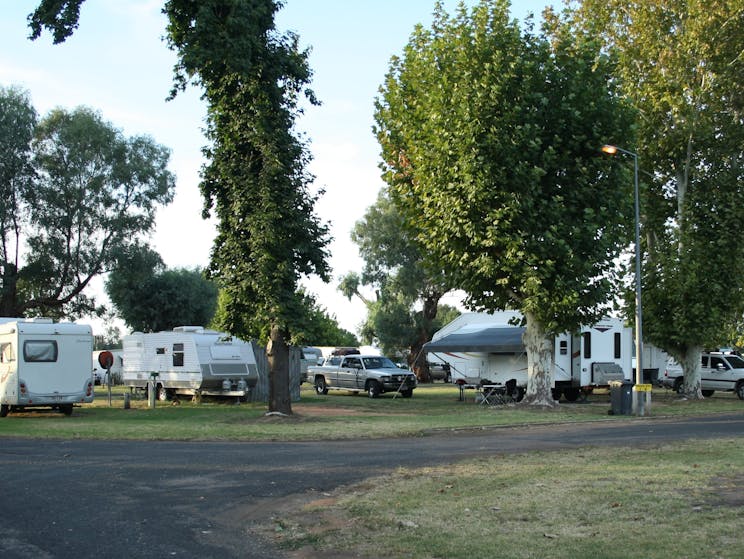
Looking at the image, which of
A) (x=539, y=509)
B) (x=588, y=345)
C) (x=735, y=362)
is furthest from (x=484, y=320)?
(x=539, y=509)

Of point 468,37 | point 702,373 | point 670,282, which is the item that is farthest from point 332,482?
point 702,373

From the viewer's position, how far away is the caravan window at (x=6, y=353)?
82.4 feet

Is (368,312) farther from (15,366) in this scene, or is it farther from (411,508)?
(411,508)

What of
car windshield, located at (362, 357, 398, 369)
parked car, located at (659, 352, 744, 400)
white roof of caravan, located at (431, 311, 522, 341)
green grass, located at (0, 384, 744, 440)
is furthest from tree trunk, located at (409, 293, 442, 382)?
green grass, located at (0, 384, 744, 440)

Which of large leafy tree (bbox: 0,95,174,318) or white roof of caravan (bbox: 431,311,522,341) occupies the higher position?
large leafy tree (bbox: 0,95,174,318)

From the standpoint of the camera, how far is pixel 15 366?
81.3 ft

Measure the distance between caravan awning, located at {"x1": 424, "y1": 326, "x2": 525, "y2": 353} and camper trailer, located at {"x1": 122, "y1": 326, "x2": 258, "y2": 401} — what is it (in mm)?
7526

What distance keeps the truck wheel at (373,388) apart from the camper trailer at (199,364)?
698 cm

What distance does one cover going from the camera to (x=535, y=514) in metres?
8.70

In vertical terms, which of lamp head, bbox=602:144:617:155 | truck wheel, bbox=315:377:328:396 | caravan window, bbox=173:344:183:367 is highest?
lamp head, bbox=602:144:617:155

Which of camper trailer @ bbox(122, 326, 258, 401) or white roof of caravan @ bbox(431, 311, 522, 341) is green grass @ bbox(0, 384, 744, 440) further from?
white roof of caravan @ bbox(431, 311, 522, 341)

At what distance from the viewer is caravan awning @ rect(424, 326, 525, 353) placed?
30984mm

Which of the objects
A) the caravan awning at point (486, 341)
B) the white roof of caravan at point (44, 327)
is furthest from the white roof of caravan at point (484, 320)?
the white roof of caravan at point (44, 327)

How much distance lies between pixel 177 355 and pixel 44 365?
682cm
